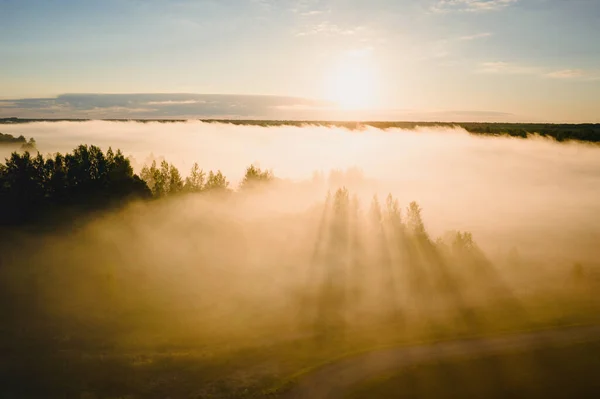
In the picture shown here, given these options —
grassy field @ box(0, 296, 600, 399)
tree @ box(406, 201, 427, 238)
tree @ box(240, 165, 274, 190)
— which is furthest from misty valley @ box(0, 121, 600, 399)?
tree @ box(240, 165, 274, 190)

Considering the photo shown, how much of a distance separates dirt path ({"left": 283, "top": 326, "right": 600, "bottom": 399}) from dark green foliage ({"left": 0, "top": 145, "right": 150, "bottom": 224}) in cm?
8476

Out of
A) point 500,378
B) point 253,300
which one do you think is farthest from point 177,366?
point 500,378

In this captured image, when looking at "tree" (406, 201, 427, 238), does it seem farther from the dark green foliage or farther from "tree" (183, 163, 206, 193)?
the dark green foliage

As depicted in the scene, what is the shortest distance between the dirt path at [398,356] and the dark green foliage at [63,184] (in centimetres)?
8476

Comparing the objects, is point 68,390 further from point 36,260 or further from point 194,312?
point 36,260

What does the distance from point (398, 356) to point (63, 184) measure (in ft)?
341

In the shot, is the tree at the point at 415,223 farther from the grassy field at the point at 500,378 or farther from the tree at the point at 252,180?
the grassy field at the point at 500,378

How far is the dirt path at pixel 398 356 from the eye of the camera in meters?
65.4

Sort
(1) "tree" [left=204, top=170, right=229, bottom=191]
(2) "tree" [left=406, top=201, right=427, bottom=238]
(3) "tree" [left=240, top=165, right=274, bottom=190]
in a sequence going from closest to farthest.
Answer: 1. (2) "tree" [left=406, top=201, right=427, bottom=238]
2. (1) "tree" [left=204, top=170, right=229, bottom=191]
3. (3) "tree" [left=240, top=165, right=274, bottom=190]

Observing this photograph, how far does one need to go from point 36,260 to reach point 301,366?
A: 69.8m

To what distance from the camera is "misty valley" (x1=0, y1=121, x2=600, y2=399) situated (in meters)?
67.8

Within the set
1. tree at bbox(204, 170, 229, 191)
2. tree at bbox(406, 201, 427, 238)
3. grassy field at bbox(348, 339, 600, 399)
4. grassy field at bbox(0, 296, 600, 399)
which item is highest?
tree at bbox(204, 170, 229, 191)

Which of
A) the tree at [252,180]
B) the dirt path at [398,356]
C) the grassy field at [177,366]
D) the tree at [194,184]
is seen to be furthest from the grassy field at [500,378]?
Answer: the tree at [252,180]

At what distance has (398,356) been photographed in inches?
3012
